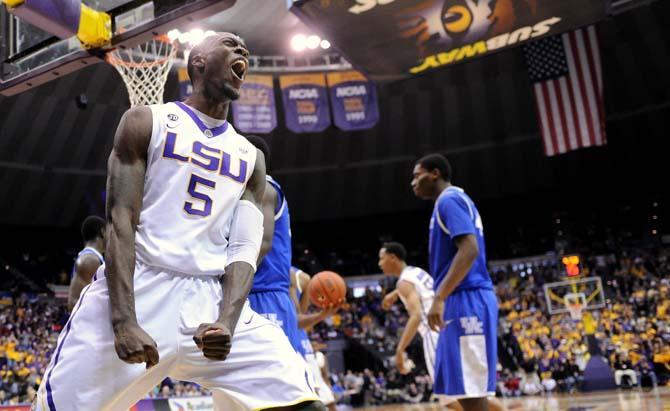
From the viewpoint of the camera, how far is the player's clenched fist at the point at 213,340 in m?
2.08

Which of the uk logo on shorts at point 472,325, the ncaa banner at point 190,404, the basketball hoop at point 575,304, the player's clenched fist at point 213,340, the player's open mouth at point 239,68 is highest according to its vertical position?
the player's open mouth at point 239,68

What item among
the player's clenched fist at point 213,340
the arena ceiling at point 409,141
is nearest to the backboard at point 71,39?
the player's clenched fist at point 213,340

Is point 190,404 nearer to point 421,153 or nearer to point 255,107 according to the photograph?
point 255,107

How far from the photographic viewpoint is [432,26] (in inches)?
262

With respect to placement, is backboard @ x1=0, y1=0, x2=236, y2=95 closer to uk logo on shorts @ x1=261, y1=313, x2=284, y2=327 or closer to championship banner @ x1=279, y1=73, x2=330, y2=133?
uk logo on shorts @ x1=261, y1=313, x2=284, y2=327

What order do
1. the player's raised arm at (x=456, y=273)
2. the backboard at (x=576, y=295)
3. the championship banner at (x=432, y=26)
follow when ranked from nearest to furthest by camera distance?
1. the player's raised arm at (x=456, y=273)
2. the championship banner at (x=432, y=26)
3. the backboard at (x=576, y=295)

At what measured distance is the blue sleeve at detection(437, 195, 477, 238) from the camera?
4.20m

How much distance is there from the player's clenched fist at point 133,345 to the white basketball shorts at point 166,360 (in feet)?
0.22

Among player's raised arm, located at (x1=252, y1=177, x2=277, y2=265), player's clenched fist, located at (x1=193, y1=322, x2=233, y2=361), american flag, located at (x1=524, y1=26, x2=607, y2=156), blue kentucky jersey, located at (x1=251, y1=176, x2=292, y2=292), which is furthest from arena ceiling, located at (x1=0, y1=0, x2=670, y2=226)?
player's clenched fist, located at (x1=193, y1=322, x2=233, y2=361)

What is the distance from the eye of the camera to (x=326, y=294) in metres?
5.46

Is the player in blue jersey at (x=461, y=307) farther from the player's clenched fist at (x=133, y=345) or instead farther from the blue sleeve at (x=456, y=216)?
the player's clenched fist at (x=133, y=345)

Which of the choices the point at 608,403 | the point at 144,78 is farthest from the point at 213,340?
the point at 608,403

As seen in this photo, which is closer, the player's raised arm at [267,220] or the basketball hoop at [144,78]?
the player's raised arm at [267,220]

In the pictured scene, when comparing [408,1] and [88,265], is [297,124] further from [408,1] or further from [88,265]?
[88,265]
